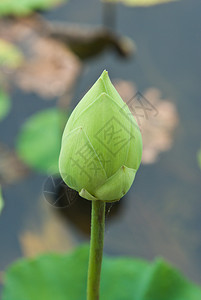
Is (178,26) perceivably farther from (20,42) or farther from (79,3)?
(20,42)

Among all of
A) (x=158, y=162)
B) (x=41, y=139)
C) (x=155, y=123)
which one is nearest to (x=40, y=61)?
(x=41, y=139)

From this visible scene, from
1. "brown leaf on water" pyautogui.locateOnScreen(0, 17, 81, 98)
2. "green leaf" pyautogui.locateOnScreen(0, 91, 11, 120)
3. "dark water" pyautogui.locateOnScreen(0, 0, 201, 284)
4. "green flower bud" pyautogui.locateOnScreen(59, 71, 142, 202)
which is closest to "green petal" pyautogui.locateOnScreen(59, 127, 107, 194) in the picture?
"green flower bud" pyautogui.locateOnScreen(59, 71, 142, 202)

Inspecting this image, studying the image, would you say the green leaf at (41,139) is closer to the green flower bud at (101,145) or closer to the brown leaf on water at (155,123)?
the brown leaf on water at (155,123)

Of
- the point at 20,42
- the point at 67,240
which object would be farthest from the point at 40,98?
the point at 67,240

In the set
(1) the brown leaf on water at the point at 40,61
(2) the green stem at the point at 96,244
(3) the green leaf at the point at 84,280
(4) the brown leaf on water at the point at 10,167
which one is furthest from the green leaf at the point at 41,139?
(2) the green stem at the point at 96,244

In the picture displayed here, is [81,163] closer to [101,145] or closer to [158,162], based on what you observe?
[101,145]
